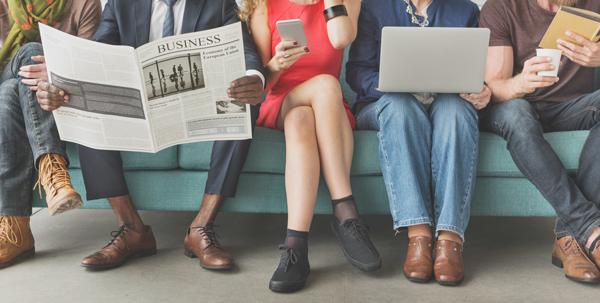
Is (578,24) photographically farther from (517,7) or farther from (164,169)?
(164,169)

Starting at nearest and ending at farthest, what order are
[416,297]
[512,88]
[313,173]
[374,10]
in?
[416,297] < [313,173] < [512,88] < [374,10]

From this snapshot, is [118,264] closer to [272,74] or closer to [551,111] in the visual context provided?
[272,74]

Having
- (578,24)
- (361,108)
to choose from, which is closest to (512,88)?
(578,24)

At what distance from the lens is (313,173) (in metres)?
2.03

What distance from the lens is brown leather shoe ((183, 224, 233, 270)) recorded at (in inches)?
80.9

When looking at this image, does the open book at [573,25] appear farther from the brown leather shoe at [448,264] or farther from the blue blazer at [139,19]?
the blue blazer at [139,19]

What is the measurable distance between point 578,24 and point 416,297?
957mm

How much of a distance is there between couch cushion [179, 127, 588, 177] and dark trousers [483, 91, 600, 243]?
0.14 feet

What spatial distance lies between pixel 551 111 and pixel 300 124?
900mm

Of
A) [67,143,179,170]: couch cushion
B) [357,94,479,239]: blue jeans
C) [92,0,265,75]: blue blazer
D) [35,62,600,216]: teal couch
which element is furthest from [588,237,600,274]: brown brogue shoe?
[67,143,179,170]: couch cushion

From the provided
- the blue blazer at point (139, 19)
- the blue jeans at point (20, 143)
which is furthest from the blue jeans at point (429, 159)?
the blue jeans at point (20, 143)

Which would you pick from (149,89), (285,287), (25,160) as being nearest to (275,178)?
(285,287)

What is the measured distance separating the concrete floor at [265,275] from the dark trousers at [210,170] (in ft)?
0.83

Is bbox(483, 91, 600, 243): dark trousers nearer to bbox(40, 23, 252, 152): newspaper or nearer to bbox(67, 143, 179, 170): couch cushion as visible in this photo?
bbox(40, 23, 252, 152): newspaper
